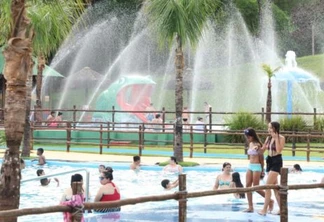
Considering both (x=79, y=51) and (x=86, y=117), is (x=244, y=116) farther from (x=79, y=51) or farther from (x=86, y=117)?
(x=79, y=51)

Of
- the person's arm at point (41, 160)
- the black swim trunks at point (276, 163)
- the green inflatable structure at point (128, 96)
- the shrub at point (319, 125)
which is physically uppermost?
the green inflatable structure at point (128, 96)

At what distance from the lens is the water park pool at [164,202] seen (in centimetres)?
1246

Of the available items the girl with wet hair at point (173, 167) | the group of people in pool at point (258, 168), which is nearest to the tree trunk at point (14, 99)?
the group of people in pool at point (258, 168)

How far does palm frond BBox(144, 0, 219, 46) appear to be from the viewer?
20766mm

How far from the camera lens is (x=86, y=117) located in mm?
35938

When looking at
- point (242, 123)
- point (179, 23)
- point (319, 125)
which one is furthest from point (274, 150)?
point (319, 125)

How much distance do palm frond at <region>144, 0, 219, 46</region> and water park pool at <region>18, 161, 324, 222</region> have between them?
11.2 feet

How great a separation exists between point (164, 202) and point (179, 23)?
7.33 meters

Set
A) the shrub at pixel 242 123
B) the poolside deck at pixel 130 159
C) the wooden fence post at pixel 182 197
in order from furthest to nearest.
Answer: the shrub at pixel 242 123 → the poolside deck at pixel 130 159 → the wooden fence post at pixel 182 197

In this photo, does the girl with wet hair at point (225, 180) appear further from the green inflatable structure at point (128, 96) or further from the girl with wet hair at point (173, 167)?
the green inflatable structure at point (128, 96)

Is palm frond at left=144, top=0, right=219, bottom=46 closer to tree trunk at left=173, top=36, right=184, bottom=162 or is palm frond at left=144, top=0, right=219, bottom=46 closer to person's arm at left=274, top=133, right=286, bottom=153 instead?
tree trunk at left=173, top=36, right=184, bottom=162

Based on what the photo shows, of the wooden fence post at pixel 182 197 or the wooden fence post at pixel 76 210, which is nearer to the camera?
the wooden fence post at pixel 76 210

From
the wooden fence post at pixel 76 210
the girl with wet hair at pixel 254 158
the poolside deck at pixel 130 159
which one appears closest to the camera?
the wooden fence post at pixel 76 210

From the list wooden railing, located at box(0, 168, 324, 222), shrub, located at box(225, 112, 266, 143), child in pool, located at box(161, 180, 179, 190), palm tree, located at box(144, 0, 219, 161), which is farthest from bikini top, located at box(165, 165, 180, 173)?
shrub, located at box(225, 112, 266, 143)
